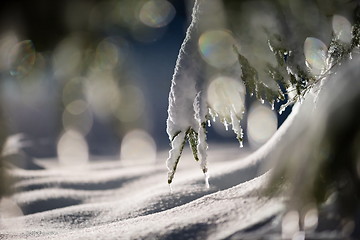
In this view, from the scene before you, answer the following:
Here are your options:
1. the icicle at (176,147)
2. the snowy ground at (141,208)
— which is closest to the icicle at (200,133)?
the icicle at (176,147)

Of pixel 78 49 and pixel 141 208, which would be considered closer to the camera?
pixel 78 49

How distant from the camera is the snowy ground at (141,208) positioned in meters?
2.22

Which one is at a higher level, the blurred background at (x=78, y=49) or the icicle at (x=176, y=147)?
the blurred background at (x=78, y=49)

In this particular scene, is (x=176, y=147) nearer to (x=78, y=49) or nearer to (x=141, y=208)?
(x=78, y=49)

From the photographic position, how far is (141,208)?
13.1 ft

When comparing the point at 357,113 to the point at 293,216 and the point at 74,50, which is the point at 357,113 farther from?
the point at 74,50

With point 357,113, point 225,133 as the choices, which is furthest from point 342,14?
point 225,133

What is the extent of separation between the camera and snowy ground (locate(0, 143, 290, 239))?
2.22m

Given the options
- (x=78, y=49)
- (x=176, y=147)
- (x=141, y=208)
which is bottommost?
(x=141, y=208)

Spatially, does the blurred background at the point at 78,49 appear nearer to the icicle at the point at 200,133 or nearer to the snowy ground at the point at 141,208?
the icicle at the point at 200,133

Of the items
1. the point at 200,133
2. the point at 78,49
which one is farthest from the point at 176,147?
the point at 78,49

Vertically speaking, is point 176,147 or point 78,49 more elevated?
point 78,49

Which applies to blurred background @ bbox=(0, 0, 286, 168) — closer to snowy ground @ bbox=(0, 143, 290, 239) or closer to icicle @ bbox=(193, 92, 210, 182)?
icicle @ bbox=(193, 92, 210, 182)

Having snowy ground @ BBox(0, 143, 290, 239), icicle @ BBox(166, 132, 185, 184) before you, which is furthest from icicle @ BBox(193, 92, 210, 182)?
snowy ground @ BBox(0, 143, 290, 239)
